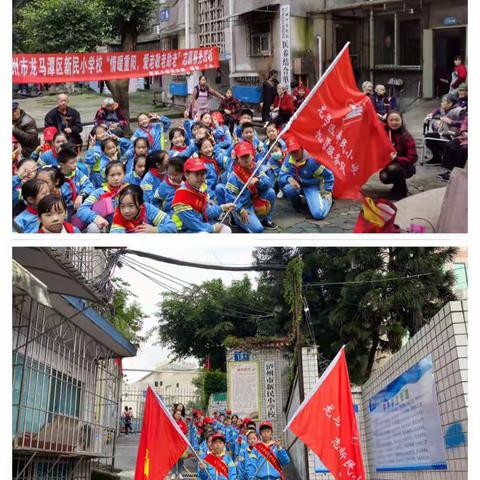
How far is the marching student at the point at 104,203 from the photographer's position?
5.88 m

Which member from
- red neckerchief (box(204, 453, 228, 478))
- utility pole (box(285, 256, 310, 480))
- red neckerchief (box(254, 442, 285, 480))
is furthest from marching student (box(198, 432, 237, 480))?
utility pole (box(285, 256, 310, 480))

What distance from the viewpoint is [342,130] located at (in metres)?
5.33

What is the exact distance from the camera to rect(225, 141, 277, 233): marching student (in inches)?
241

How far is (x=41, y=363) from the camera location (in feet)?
20.9

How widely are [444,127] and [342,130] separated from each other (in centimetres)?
258

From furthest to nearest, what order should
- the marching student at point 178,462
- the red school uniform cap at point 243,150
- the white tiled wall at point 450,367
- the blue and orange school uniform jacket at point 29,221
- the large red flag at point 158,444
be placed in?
the marching student at point 178,462
the red school uniform cap at point 243,150
the blue and orange school uniform jacket at point 29,221
the large red flag at point 158,444
the white tiled wall at point 450,367

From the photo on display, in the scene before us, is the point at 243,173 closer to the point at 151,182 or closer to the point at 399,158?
the point at 151,182

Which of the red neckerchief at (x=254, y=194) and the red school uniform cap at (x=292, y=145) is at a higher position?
the red school uniform cap at (x=292, y=145)

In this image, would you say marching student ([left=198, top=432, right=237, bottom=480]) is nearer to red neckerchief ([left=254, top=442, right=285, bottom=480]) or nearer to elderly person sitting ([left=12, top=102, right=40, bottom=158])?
red neckerchief ([left=254, top=442, right=285, bottom=480])

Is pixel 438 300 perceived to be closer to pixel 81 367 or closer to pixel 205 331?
pixel 81 367

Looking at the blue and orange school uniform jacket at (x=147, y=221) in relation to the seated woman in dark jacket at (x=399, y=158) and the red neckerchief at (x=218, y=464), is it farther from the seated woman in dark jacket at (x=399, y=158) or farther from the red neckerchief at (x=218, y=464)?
the seated woman in dark jacket at (x=399, y=158)

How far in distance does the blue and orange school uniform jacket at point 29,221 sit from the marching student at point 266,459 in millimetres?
2534

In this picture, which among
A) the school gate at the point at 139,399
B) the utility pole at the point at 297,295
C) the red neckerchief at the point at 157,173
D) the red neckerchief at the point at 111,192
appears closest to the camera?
the red neckerchief at the point at 111,192

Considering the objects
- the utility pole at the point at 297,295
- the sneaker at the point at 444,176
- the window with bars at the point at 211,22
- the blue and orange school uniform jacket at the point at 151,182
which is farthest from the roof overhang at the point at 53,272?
the sneaker at the point at 444,176
